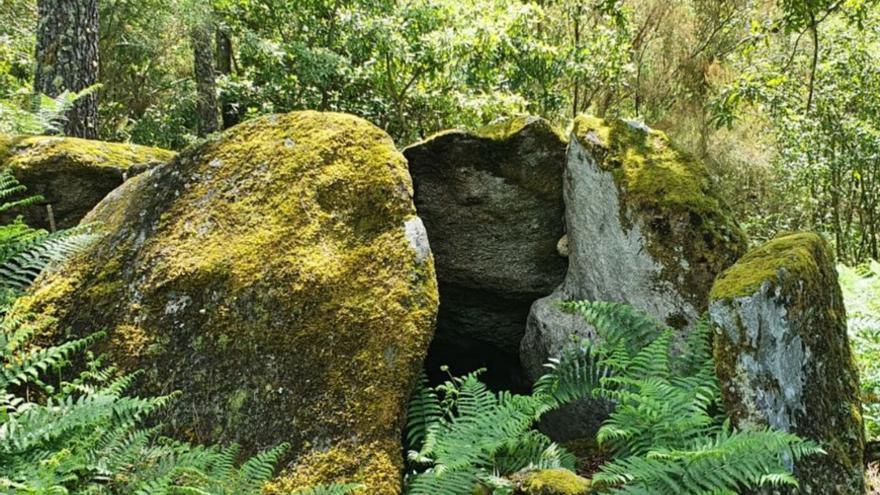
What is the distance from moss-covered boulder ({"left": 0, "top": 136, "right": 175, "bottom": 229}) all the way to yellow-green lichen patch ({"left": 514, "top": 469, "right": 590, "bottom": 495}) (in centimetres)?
335

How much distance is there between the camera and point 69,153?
4867mm

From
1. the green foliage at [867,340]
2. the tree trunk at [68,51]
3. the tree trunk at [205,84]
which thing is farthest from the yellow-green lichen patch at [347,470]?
the tree trunk at [205,84]

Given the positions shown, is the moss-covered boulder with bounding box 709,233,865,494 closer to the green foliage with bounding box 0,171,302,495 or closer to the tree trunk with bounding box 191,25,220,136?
the green foliage with bounding box 0,171,302,495

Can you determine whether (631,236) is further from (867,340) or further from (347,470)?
(347,470)

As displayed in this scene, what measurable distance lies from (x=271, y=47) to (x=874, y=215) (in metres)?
9.42

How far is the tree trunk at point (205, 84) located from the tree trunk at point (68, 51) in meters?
3.53

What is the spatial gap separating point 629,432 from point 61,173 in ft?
13.7

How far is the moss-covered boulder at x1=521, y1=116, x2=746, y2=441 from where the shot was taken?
448cm

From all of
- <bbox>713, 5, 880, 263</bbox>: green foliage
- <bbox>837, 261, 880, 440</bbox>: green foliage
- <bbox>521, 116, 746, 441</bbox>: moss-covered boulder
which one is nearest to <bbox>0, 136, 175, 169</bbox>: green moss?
<bbox>521, 116, 746, 441</bbox>: moss-covered boulder

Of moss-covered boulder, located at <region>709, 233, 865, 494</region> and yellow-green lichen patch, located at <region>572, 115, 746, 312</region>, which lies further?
yellow-green lichen patch, located at <region>572, 115, 746, 312</region>

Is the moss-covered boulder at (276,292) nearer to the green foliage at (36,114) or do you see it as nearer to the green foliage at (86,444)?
the green foliage at (86,444)

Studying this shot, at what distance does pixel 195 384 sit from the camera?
3564mm

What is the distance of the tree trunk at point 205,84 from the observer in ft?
31.0

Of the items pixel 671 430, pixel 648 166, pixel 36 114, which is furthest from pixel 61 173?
pixel 671 430
